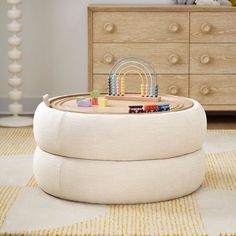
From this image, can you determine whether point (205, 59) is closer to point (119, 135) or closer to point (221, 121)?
point (221, 121)

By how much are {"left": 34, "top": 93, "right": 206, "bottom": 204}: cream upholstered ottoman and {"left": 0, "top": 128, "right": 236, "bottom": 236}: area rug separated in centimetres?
6

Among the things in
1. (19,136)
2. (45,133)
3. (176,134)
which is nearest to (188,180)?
(176,134)

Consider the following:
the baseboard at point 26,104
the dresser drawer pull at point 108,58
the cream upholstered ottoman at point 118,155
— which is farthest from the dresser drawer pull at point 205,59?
the cream upholstered ottoman at point 118,155

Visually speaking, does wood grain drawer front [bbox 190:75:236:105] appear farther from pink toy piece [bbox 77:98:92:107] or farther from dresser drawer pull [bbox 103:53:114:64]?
pink toy piece [bbox 77:98:92:107]

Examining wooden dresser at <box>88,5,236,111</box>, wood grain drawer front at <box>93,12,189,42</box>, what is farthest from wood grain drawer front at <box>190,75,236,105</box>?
wood grain drawer front at <box>93,12,189,42</box>

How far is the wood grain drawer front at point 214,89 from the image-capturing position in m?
4.39

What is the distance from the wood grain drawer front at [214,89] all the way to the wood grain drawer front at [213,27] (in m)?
0.26

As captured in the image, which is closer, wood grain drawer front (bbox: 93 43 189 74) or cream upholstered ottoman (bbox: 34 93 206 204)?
cream upholstered ottoman (bbox: 34 93 206 204)

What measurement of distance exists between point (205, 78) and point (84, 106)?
70.1 inches

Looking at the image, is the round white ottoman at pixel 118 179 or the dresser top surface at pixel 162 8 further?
the dresser top surface at pixel 162 8

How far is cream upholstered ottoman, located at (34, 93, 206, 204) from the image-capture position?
2467 mm

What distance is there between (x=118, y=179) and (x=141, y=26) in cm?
205

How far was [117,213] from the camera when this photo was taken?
2.43m

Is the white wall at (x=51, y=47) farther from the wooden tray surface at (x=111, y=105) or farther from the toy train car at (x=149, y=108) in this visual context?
the toy train car at (x=149, y=108)
